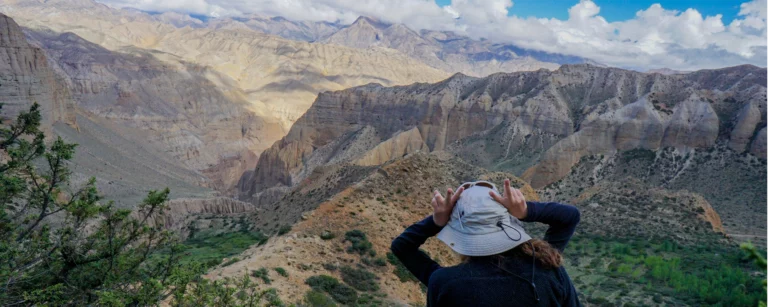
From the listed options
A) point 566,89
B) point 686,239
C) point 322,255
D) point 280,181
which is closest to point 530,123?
point 566,89

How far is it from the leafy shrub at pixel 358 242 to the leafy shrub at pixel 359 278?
1.03m

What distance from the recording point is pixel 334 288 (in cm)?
1328

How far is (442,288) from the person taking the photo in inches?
114

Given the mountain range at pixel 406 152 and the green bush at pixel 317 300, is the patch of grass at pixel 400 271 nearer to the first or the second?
the mountain range at pixel 406 152

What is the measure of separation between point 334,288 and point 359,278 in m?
1.36

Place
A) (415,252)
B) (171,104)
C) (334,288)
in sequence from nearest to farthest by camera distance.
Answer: (415,252) → (334,288) → (171,104)

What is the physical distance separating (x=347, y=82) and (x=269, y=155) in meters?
107

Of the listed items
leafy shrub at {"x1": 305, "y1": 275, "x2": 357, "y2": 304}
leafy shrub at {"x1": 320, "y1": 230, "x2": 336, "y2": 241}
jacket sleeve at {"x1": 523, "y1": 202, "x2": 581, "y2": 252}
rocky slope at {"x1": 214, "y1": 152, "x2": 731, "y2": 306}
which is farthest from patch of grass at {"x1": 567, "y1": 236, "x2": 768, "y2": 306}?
jacket sleeve at {"x1": 523, "y1": 202, "x2": 581, "y2": 252}

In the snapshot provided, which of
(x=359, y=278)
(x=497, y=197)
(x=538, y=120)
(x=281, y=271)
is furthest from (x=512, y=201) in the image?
(x=538, y=120)

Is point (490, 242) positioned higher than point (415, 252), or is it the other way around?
point (490, 242)

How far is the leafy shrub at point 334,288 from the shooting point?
12859 mm

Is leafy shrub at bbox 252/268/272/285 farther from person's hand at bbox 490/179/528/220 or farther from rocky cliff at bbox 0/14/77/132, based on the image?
rocky cliff at bbox 0/14/77/132

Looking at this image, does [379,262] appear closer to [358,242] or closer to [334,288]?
[358,242]

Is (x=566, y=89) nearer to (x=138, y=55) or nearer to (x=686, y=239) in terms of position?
(x=686, y=239)
